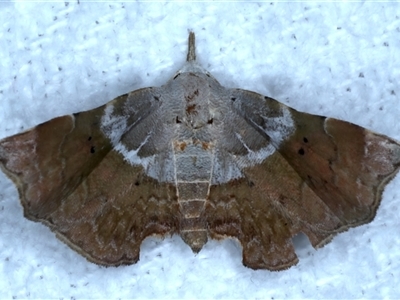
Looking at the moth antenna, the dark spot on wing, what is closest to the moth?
the dark spot on wing

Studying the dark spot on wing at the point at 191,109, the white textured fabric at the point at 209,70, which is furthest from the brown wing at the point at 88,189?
the white textured fabric at the point at 209,70

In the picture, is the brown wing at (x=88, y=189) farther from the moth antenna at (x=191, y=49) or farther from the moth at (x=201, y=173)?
the moth antenna at (x=191, y=49)

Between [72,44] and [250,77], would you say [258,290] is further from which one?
[72,44]

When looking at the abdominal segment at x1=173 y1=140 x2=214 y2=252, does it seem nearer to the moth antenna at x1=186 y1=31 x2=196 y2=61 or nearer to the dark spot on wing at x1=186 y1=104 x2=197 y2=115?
the dark spot on wing at x1=186 y1=104 x2=197 y2=115

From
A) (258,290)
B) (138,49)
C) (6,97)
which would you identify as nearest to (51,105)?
(6,97)

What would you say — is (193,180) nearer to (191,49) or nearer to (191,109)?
(191,109)

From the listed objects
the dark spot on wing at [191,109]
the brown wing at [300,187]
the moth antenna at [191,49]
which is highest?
the moth antenna at [191,49]

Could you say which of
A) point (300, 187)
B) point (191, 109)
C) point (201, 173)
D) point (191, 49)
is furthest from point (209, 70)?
point (300, 187)
